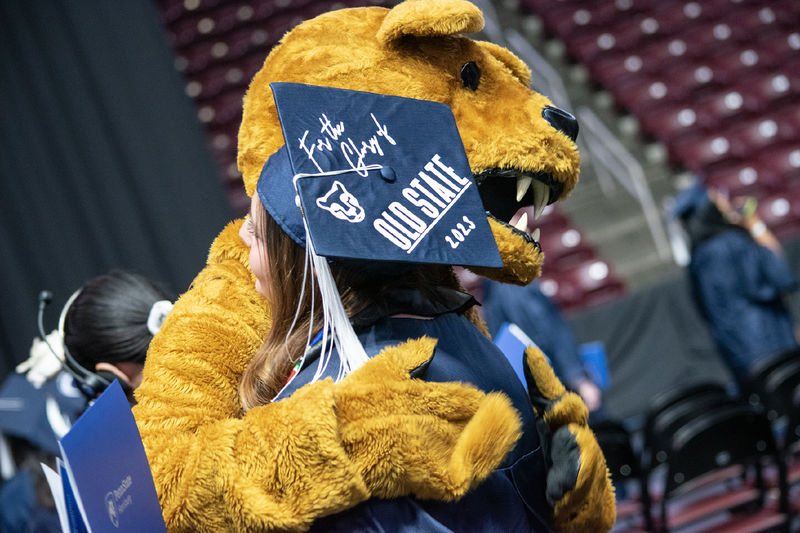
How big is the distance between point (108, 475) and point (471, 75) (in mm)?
590

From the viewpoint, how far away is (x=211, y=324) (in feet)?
2.93

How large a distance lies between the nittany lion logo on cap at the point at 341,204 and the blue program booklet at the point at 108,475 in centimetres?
27

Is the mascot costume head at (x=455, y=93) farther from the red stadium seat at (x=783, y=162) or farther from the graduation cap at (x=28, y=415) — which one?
the red stadium seat at (x=783, y=162)

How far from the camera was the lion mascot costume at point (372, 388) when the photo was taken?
74 centimetres

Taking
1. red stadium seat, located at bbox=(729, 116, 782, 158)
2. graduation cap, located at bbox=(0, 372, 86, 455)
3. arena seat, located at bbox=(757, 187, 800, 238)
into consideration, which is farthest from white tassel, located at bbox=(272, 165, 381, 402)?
red stadium seat, located at bbox=(729, 116, 782, 158)

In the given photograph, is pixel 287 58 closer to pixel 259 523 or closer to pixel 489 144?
pixel 489 144

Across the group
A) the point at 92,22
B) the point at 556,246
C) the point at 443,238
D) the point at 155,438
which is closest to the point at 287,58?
the point at 443,238

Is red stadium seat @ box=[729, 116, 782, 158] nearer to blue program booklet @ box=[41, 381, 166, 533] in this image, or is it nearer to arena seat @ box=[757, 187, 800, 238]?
arena seat @ box=[757, 187, 800, 238]

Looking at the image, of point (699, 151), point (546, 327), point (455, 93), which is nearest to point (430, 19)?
point (455, 93)

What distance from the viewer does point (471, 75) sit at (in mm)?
960

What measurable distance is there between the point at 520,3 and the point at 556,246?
2.53 m

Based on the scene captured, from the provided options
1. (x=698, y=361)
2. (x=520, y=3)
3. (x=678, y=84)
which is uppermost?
(x=520, y=3)

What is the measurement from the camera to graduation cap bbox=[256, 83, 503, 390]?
30.8 inches

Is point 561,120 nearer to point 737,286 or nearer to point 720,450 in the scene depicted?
point 720,450
